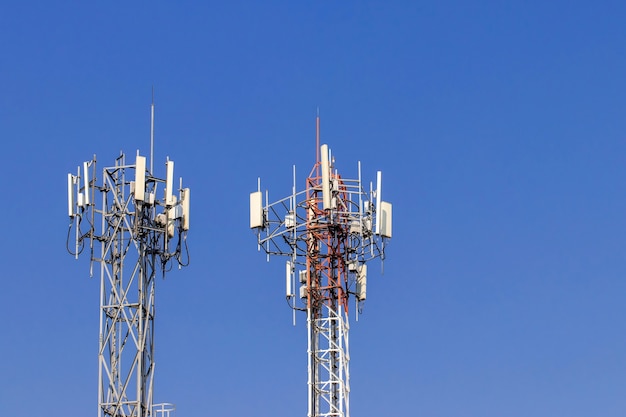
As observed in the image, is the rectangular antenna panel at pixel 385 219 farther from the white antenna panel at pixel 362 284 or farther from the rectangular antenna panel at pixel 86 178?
the rectangular antenna panel at pixel 86 178

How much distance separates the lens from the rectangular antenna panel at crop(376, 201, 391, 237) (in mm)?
91006

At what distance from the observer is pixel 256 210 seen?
9244 centimetres

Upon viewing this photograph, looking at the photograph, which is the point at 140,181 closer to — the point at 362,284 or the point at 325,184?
the point at 325,184

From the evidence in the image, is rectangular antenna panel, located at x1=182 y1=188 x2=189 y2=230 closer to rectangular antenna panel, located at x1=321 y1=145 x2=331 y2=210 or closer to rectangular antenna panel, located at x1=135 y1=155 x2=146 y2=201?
rectangular antenna panel, located at x1=135 y1=155 x2=146 y2=201

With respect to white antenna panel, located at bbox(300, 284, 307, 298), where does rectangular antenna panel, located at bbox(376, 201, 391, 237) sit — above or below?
above

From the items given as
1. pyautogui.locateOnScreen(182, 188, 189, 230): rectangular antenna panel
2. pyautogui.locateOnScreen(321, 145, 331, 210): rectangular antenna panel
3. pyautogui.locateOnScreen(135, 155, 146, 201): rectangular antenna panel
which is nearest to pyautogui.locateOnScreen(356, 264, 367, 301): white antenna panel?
pyautogui.locateOnScreen(321, 145, 331, 210): rectangular antenna panel

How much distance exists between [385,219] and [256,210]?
6155mm

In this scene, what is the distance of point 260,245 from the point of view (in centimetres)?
9206

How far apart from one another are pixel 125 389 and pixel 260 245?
1367cm

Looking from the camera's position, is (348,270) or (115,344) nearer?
(115,344)

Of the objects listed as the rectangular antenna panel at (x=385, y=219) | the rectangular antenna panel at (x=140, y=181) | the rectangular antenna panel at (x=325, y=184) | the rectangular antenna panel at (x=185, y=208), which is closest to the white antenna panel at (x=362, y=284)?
the rectangular antenna panel at (x=385, y=219)

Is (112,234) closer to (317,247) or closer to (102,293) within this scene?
(102,293)

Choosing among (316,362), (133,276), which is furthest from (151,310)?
(316,362)

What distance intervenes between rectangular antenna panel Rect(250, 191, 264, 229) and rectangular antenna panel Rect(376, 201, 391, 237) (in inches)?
223
